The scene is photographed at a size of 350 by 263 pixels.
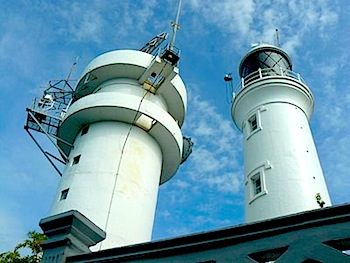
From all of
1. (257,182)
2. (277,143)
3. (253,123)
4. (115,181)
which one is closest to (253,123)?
(253,123)

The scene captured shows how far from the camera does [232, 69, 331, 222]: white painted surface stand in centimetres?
1705

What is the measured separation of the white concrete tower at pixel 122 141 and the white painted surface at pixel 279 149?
368 cm

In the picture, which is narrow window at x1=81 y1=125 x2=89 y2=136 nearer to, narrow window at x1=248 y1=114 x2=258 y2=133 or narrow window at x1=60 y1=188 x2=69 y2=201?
narrow window at x1=60 y1=188 x2=69 y2=201

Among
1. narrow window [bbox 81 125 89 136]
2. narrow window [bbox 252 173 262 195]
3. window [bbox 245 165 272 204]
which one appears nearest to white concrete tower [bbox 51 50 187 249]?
narrow window [bbox 81 125 89 136]

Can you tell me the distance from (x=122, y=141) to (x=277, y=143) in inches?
276

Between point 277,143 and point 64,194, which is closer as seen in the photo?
point 64,194

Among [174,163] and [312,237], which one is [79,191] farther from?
[312,237]

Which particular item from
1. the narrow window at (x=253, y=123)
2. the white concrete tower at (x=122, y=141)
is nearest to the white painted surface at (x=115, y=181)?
the white concrete tower at (x=122, y=141)

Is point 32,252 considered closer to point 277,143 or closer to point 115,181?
point 115,181

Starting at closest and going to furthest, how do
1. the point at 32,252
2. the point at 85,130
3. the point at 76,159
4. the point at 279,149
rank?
the point at 32,252
the point at 279,149
the point at 76,159
the point at 85,130

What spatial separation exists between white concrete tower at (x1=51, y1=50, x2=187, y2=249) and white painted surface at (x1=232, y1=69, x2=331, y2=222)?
3.68 metres

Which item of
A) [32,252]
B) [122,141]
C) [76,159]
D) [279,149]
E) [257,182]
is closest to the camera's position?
[32,252]

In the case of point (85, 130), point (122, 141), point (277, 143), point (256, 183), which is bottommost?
point (256, 183)

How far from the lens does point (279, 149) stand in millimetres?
19016
